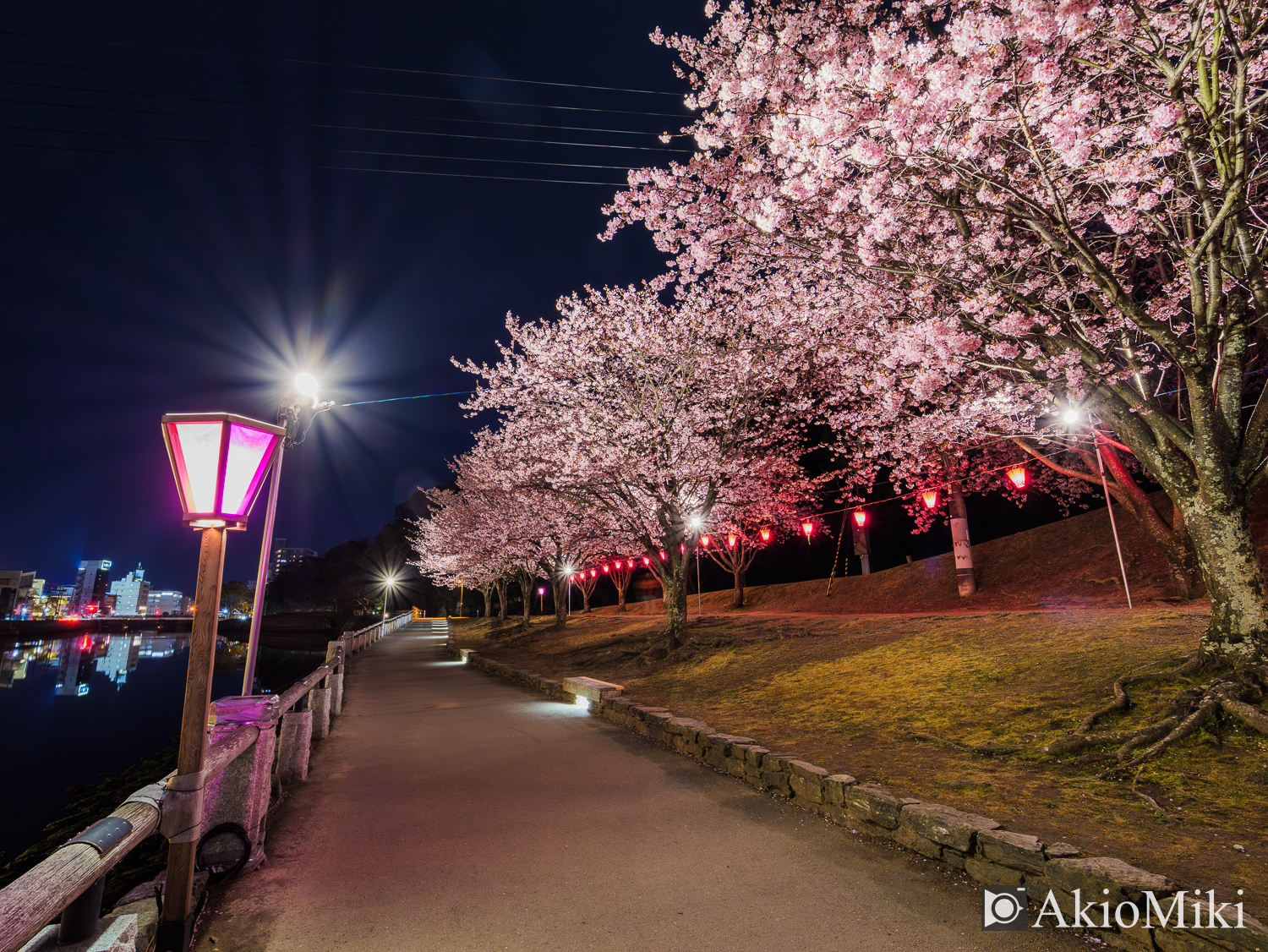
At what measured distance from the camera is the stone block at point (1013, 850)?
13.2 feet

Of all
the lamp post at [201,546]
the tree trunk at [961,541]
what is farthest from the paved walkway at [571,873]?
the tree trunk at [961,541]

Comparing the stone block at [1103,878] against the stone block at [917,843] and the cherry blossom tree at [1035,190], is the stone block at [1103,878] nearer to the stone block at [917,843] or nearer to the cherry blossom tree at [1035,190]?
the stone block at [917,843]

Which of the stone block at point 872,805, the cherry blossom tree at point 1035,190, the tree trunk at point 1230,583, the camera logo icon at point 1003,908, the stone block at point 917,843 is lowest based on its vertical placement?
the camera logo icon at point 1003,908

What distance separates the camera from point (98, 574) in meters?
200

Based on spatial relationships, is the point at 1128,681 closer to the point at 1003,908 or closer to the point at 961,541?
the point at 1003,908

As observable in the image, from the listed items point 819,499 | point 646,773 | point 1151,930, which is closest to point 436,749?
point 646,773

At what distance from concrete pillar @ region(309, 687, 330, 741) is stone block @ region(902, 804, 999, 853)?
8.80 metres

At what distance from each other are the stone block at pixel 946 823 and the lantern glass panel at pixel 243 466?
5.47 meters

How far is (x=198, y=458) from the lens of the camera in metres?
3.75

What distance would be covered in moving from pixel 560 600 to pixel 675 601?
1548 cm

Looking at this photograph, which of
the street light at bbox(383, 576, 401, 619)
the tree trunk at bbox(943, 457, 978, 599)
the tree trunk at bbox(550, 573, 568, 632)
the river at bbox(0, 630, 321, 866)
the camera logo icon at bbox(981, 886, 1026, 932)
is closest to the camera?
the camera logo icon at bbox(981, 886, 1026, 932)

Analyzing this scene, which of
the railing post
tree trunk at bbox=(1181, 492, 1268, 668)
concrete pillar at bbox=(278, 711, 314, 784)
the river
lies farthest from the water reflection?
tree trunk at bbox=(1181, 492, 1268, 668)

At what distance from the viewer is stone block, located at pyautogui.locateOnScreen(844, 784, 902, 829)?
507 centimetres

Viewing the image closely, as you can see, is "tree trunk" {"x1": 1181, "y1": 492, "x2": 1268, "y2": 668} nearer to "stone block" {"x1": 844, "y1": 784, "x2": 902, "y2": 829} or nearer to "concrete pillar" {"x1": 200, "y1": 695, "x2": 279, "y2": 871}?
"stone block" {"x1": 844, "y1": 784, "x2": 902, "y2": 829}
